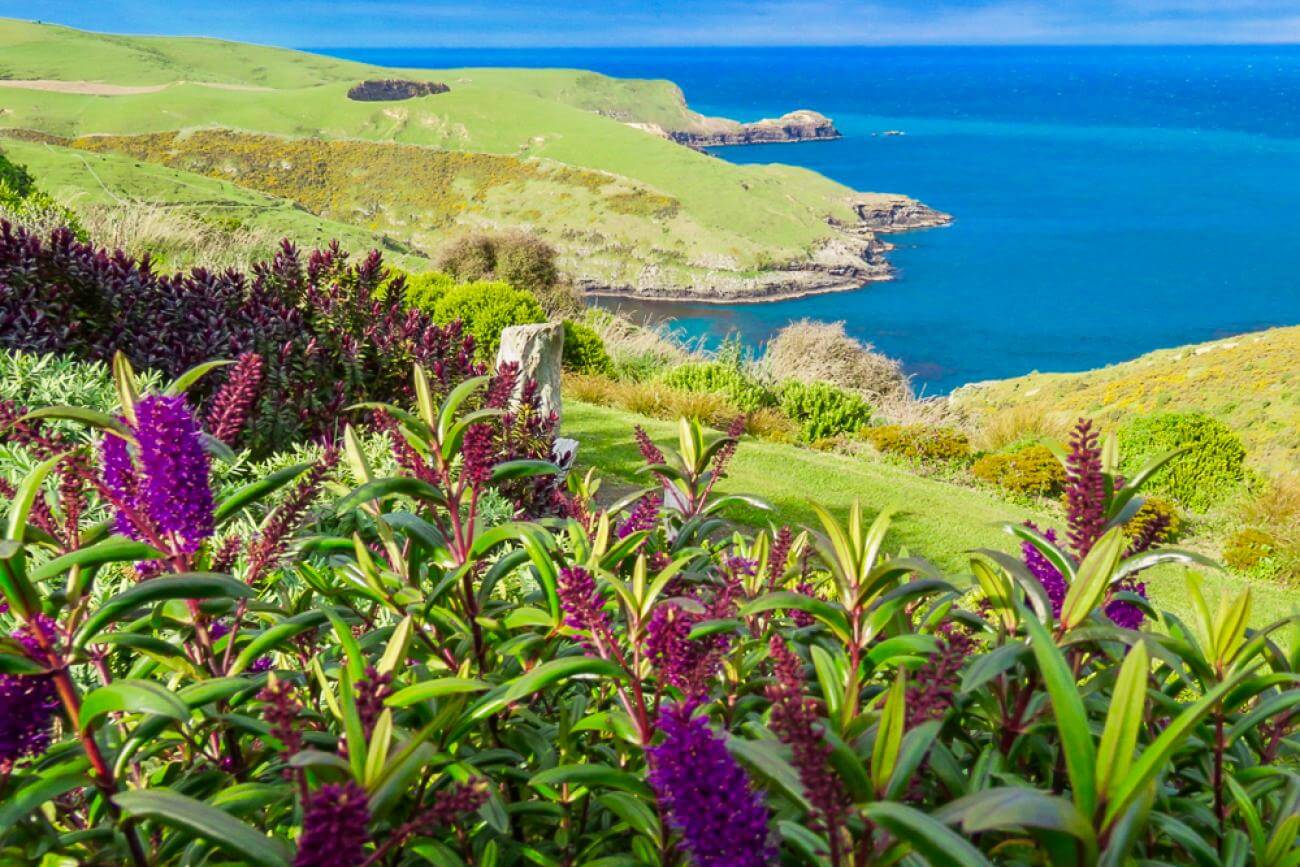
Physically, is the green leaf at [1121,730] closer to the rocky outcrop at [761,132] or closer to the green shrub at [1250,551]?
the green shrub at [1250,551]

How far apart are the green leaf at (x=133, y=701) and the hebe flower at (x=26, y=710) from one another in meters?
0.05

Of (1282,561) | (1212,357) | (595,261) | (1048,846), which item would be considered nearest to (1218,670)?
(1048,846)

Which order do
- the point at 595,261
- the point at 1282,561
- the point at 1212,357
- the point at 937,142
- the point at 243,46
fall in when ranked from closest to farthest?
the point at 1282,561
the point at 1212,357
the point at 595,261
the point at 937,142
the point at 243,46

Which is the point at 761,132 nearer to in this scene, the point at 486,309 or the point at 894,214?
the point at 894,214

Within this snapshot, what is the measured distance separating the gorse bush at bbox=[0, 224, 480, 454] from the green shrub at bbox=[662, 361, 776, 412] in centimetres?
714

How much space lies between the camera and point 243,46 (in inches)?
6599

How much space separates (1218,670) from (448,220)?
249ft

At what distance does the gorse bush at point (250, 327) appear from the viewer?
13.7 ft

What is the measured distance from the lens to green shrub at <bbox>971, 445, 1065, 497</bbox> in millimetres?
9930

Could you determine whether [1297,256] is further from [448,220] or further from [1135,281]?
[448,220]

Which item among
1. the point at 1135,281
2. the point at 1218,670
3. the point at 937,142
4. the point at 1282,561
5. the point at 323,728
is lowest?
the point at 1282,561

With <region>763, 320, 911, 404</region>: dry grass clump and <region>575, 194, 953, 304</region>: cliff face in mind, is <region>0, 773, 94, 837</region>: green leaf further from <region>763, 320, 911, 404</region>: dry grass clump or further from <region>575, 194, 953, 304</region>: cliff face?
<region>575, 194, 953, 304</region>: cliff face

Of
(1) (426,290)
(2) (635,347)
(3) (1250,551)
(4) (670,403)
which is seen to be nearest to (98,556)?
(4) (670,403)

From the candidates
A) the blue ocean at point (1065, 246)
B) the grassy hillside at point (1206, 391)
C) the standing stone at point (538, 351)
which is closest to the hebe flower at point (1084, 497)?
the standing stone at point (538, 351)
